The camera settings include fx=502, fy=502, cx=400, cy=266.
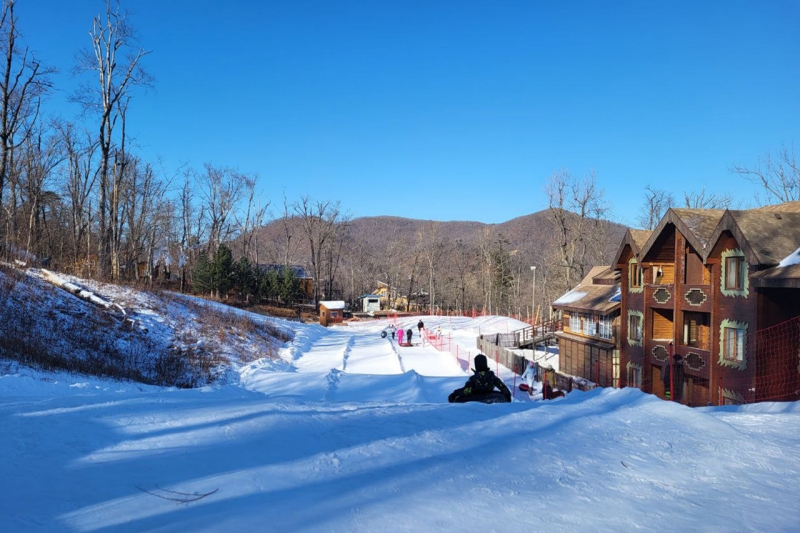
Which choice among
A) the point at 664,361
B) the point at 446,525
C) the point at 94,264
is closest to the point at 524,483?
the point at 446,525

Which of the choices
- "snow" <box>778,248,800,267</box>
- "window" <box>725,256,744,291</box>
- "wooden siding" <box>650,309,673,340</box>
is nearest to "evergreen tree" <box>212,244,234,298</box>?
"wooden siding" <box>650,309,673,340</box>

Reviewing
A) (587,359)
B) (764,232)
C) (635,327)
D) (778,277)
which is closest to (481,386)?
(778,277)

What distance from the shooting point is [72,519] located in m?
3.21

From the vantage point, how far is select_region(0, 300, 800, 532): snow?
337cm

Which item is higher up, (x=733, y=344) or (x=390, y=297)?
(x=390, y=297)

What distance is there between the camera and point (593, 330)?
2719 centimetres

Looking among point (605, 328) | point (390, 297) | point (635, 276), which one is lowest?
point (605, 328)

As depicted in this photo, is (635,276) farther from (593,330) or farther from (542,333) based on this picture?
(542,333)

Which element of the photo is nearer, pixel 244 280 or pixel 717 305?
pixel 717 305

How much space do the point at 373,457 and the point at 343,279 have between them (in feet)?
317

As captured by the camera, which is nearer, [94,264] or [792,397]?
[792,397]

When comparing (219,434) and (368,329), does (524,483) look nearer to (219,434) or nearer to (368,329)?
(219,434)

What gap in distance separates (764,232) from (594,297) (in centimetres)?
1196

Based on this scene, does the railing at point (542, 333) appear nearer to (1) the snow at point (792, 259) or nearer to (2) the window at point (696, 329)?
(2) the window at point (696, 329)
